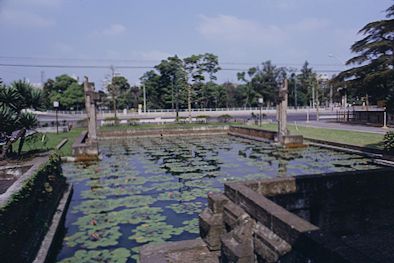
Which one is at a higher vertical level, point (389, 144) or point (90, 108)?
point (90, 108)

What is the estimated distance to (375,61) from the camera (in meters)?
30.0

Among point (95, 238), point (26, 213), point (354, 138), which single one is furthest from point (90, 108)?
A: point (354, 138)

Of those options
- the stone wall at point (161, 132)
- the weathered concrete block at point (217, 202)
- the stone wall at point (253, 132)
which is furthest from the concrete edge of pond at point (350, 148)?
the weathered concrete block at point (217, 202)

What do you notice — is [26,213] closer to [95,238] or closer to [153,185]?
[95,238]

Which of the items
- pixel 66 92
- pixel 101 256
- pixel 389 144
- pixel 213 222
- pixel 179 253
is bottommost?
pixel 101 256

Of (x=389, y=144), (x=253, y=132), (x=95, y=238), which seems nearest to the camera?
(x=95, y=238)

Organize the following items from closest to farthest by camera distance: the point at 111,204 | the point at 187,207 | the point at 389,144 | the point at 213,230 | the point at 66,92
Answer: the point at 213,230 → the point at 187,207 → the point at 111,204 → the point at 389,144 → the point at 66,92

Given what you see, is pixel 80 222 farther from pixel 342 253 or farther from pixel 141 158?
pixel 141 158

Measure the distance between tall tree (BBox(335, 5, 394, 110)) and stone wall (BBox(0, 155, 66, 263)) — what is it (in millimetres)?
26663

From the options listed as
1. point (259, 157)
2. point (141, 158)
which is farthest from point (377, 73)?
point (141, 158)

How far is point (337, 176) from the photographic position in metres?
5.75

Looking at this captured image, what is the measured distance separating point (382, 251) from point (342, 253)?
204cm

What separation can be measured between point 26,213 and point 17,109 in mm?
5832

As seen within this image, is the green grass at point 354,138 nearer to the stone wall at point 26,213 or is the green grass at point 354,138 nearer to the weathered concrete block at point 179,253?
the weathered concrete block at point 179,253
